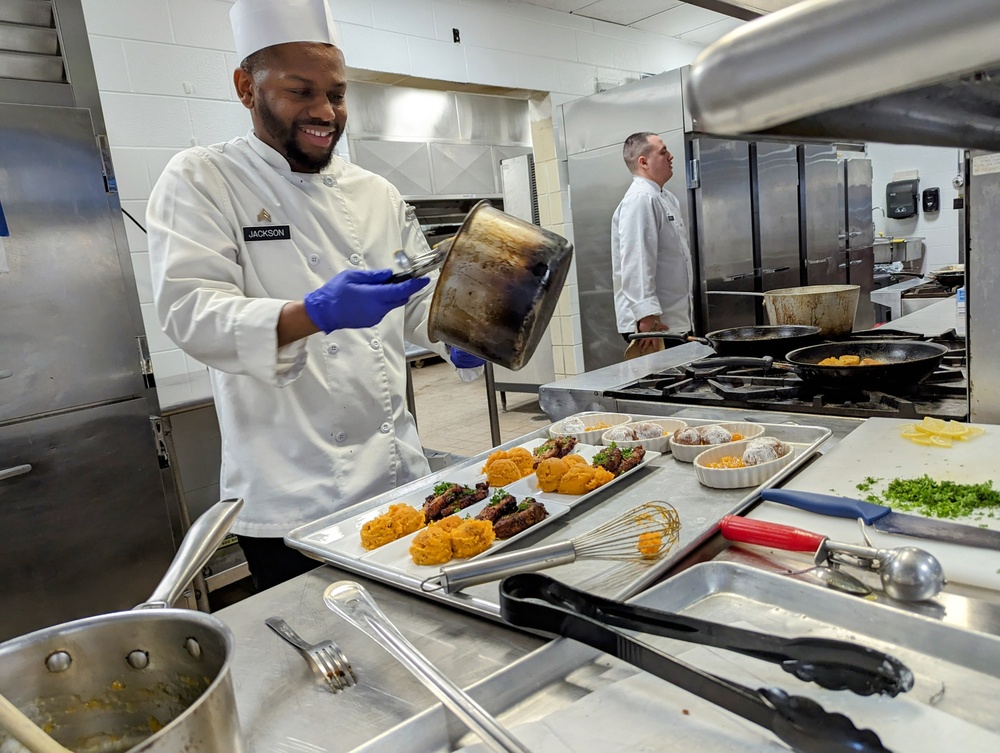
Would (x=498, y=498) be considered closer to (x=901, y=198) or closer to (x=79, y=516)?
(x=79, y=516)

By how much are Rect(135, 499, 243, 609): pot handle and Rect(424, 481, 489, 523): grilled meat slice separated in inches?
17.1

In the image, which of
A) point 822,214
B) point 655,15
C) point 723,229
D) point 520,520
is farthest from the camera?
point 822,214

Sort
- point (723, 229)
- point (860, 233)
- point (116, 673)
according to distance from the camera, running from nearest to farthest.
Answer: point (116, 673) → point (723, 229) → point (860, 233)

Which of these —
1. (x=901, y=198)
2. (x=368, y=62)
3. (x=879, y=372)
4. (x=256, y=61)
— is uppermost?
(x=368, y=62)

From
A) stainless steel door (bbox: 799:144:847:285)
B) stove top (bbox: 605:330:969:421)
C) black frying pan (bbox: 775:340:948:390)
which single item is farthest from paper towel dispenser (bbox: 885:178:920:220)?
black frying pan (bbox: 775:340:948:390)

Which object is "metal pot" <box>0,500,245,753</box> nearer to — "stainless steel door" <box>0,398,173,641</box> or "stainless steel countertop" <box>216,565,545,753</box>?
"stainless steel countertop" <box>216,565,545,753</box>

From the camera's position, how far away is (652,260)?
154 inches

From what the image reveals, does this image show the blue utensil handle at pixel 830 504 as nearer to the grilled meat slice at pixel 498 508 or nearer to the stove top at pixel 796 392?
the grilled meat slice at pixel 498 508

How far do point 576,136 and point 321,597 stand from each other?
4.55 metres

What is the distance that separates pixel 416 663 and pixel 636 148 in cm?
382

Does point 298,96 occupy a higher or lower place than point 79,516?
higher

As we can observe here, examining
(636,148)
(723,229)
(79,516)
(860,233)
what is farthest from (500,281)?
(860,233)

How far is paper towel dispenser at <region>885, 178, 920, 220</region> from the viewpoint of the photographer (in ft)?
25.4

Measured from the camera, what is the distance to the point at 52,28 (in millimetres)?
2322
